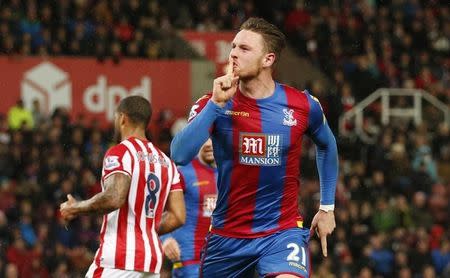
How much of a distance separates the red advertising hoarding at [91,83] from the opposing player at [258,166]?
46.7 feet

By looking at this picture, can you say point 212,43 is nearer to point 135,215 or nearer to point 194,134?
point 135,215

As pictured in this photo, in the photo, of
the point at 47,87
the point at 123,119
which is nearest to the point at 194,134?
the point at 123,119

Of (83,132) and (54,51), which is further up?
(54,51)

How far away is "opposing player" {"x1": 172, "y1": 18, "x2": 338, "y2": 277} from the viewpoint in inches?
304

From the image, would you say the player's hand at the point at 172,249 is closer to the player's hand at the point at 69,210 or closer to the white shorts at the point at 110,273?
the white shorts at the point at 110,273

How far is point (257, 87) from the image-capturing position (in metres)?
7.84

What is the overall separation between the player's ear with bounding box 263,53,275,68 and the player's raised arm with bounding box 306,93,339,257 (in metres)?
0.38

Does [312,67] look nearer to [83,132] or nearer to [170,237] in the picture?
[83,132]

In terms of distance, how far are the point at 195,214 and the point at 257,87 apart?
2.86m

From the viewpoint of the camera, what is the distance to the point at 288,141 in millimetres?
7816

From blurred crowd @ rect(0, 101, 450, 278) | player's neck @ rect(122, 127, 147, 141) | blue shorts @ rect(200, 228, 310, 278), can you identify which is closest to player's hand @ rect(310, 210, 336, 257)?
blue shorts @ rect(200, 228, 310, 278)

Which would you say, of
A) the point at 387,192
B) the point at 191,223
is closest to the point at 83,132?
the point at 387,192

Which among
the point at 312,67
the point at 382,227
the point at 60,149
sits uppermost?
the point at 312,67

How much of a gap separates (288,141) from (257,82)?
0.45 meters
